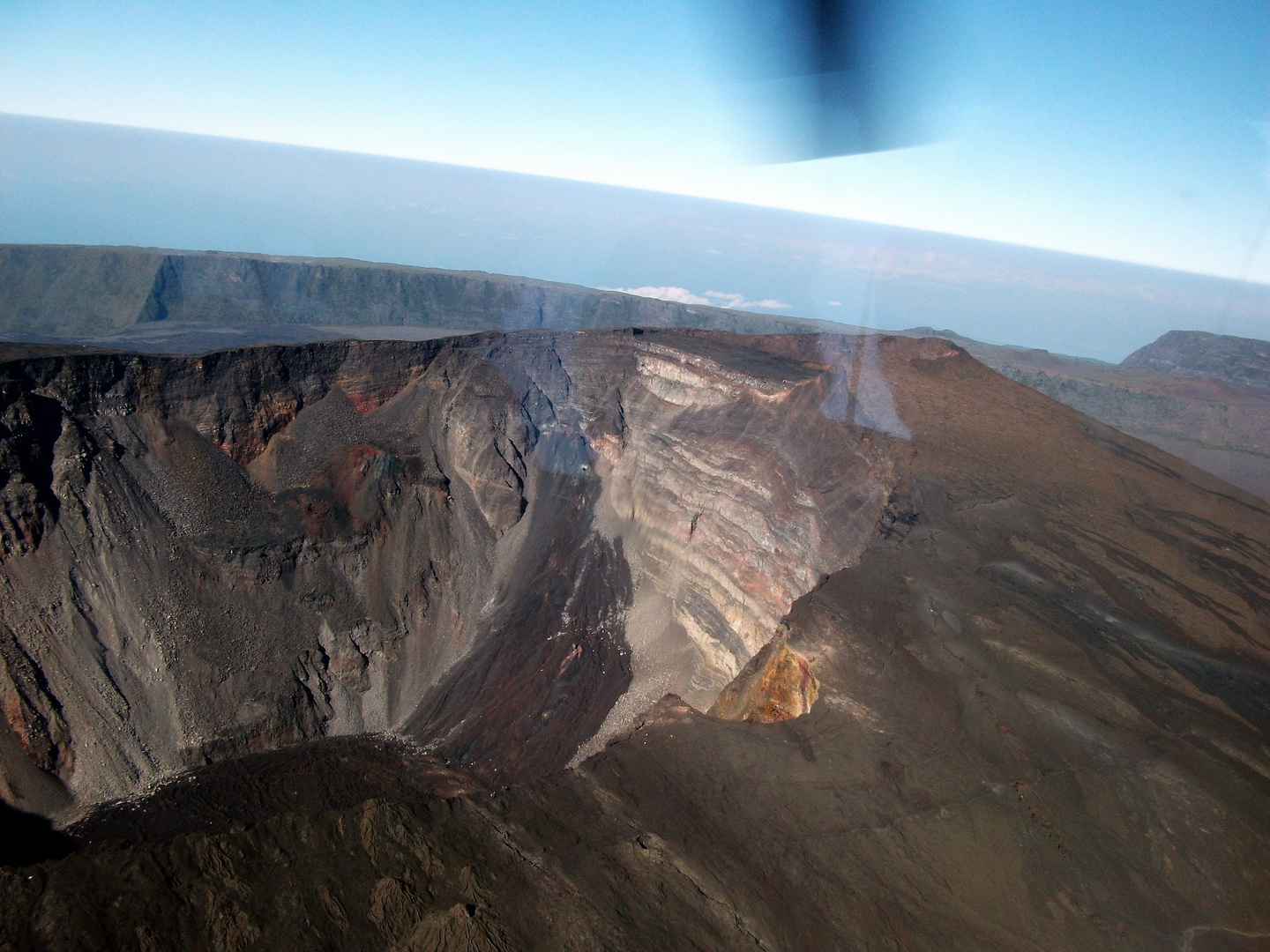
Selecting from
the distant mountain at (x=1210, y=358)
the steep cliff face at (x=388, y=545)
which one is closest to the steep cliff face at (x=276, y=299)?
the steep cliff face at (x=388, y=545)

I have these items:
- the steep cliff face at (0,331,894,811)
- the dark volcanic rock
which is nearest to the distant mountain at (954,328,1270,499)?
the dark volcanic rock

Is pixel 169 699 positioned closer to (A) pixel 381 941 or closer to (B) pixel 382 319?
(A) pixel 381 941

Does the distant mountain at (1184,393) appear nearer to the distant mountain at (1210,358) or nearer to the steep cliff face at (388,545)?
the distant mountain at (1210,358)

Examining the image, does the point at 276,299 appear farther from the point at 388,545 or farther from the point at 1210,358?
the point at 1210,358

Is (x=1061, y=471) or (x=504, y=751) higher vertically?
(x=1061, y=471)

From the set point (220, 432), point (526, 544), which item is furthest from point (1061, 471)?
point (220, 432)

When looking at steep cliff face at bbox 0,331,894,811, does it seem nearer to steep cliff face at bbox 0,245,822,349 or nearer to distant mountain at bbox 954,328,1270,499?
steep cliff face at bbox 0,245,822,349

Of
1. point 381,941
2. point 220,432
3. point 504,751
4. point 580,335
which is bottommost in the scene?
point 504,751

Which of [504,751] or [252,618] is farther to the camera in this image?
[252,618]
